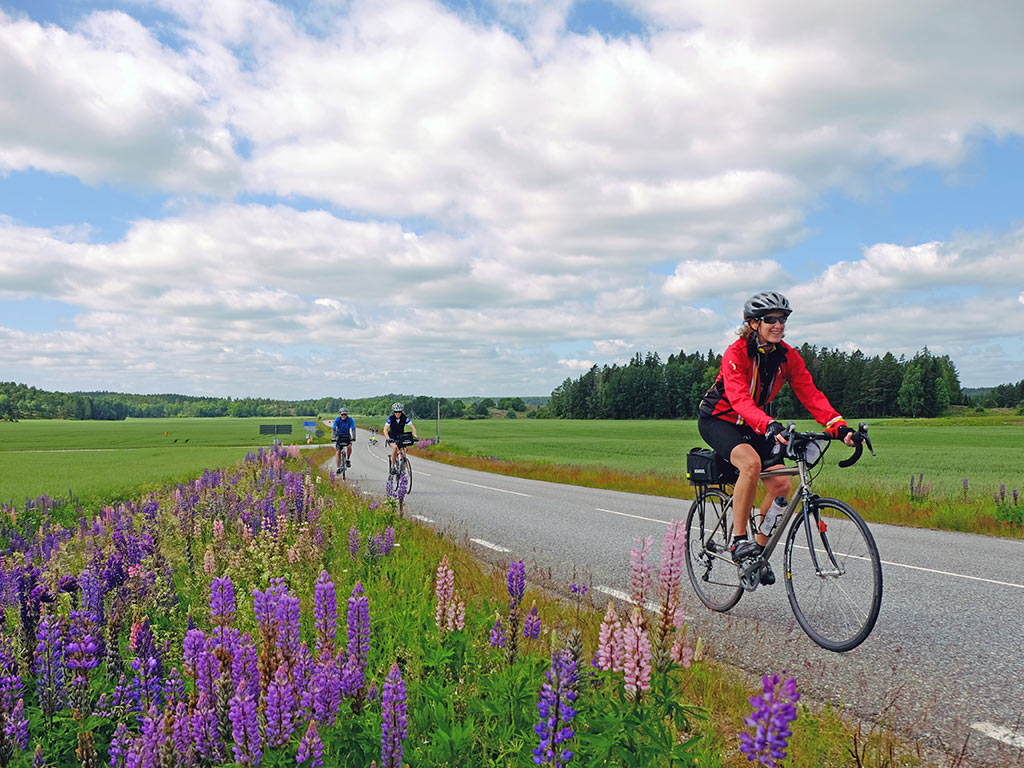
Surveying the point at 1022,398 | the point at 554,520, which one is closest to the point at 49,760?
the point at 554,520

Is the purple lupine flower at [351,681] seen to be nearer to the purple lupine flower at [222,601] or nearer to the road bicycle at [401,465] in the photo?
the purple lupine flower at [222,601]

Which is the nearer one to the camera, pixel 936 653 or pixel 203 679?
pixel 203 679

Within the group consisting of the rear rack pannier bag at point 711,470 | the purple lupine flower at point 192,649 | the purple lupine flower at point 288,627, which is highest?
the rear rack pannier bag at point 711,470

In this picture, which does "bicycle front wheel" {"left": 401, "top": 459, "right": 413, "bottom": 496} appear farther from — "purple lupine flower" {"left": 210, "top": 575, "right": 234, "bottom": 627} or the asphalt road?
"purple lupine flower" {"left": 210, "top": 575, "right": 234, "bottom": 627}

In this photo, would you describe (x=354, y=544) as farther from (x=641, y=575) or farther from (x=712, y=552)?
(x=641, y=575)

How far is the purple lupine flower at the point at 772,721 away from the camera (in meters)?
1.53

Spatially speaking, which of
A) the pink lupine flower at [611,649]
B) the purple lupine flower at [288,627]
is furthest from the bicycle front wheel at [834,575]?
the purple lupine flower at [288,627]

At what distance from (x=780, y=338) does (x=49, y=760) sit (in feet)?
17.1

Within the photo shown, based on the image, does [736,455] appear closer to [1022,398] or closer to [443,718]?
[443,718]

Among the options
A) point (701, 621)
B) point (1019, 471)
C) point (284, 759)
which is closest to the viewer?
point (284, 759)

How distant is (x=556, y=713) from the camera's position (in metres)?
1.94

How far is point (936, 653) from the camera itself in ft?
15.4

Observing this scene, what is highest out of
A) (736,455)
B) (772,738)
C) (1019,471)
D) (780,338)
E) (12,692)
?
(780,338)

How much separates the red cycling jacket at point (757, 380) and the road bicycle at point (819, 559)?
425 mm
